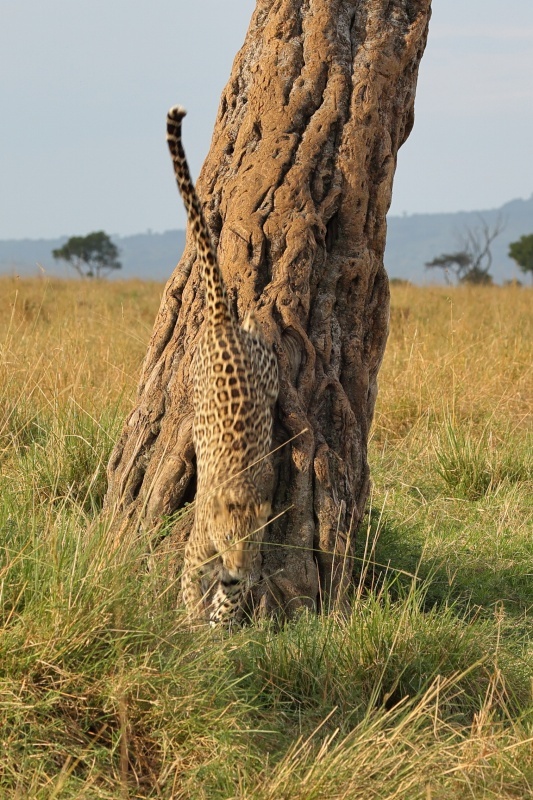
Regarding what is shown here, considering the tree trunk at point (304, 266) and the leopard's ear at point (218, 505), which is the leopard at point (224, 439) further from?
the tree trunk at point (304, 266)

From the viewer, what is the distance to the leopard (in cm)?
389

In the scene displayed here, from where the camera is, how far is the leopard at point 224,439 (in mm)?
3893

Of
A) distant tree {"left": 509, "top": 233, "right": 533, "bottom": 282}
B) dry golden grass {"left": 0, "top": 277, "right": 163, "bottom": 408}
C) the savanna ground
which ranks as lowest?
the savanna ground

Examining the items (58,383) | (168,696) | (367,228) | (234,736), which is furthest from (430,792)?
Result: (58,383)

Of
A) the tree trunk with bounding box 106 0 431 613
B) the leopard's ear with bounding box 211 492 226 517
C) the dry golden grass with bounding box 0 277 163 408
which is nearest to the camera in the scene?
the leopard's ear with bounding box 211 492 226 517

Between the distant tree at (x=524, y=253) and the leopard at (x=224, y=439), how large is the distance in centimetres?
4010

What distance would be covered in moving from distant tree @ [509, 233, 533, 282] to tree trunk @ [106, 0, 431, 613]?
39523 mm

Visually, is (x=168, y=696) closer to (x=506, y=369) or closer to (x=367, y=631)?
(x=367, y=631)

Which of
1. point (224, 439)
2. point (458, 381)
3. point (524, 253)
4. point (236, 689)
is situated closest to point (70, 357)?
point (458, 381)

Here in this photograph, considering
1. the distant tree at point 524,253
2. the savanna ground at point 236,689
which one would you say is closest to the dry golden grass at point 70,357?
the savanna ground at point 236,689

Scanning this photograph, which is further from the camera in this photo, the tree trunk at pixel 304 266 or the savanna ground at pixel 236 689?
the tree trunk at pixel 304 266

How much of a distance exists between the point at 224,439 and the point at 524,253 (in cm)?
4091

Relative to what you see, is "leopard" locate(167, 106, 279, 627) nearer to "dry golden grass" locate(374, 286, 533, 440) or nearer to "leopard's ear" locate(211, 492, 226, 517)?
"leopard's ear" locate(211, 492, 226, 517)

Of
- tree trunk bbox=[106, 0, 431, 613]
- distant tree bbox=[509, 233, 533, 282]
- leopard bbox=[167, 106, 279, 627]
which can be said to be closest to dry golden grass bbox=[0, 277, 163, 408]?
tree trunk bbox=[106, 0, 431, 613]
